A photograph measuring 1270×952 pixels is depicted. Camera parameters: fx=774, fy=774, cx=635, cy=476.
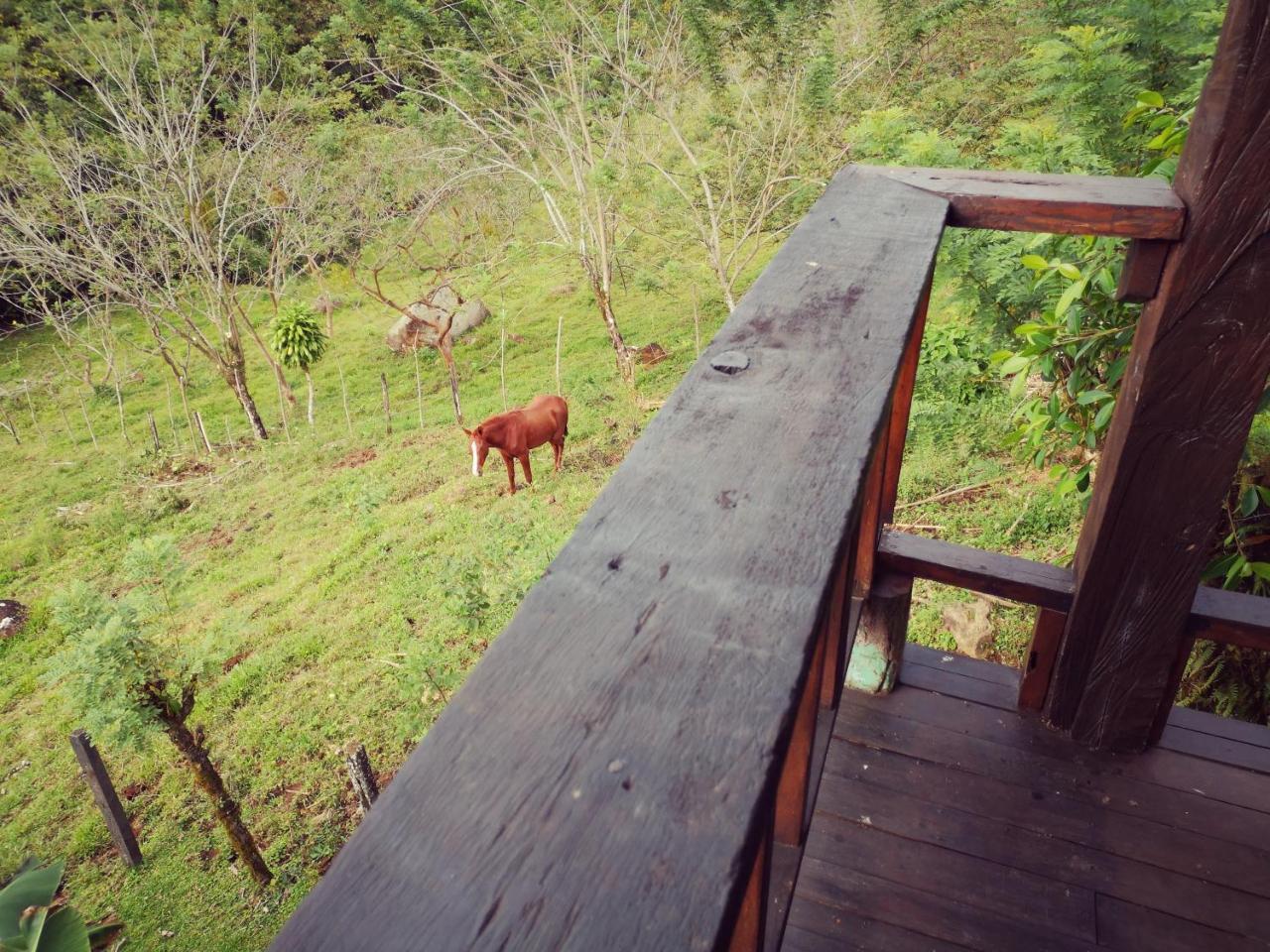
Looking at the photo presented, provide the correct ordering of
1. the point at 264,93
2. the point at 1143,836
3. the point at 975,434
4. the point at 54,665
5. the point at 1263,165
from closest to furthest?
the point at 1263,165, the point at 1143,836, the point at 54,665, the point at 975,434, the point at 264,93

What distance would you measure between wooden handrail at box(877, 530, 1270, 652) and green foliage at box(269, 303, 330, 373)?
40.5 ft

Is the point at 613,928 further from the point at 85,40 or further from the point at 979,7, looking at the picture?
the point at 85,40

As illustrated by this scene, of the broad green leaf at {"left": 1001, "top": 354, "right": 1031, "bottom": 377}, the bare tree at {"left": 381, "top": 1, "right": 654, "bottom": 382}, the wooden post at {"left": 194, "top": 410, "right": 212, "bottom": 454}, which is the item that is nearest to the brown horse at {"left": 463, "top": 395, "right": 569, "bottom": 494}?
the bare tree at {"left": 381, "top": 1, "right": 654, "bottom": 382}

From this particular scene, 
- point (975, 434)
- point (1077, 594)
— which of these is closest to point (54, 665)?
point (1077, 594)

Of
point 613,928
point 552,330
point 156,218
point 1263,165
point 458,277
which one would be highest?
point 1263,165

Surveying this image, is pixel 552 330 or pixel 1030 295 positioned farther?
pixel 552 330

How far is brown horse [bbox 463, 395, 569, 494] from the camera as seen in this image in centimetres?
880

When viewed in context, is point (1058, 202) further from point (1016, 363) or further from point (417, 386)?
point (417, 386)

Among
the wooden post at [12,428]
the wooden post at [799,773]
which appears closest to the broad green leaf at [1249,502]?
the wooden post at [799,773]

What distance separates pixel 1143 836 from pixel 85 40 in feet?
49.3

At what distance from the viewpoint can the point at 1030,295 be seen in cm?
364

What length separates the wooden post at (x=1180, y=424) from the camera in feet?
3.80

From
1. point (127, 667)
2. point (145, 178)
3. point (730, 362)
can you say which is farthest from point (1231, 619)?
point (145, 178)

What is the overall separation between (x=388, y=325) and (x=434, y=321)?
2.47 m
